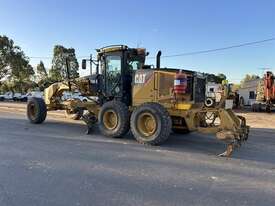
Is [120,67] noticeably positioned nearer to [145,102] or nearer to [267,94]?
[145,102]

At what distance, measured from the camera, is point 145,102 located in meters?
11.8

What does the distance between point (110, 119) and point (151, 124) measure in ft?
6.18

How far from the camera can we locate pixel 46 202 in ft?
18.5

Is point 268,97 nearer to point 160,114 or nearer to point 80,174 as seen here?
point 160,114

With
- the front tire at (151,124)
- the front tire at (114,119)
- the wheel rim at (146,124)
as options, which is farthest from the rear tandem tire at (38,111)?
the wheel rim at (146,124)

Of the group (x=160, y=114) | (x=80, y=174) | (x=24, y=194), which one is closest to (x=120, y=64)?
(x=160, y=114)

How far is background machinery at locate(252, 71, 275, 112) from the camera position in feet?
107

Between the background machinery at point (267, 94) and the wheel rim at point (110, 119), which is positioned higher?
the background machinery at point (267, 94)

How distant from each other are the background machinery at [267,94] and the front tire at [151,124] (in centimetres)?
2352

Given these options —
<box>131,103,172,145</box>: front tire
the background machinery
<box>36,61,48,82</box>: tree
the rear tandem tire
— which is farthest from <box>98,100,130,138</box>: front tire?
<box>36,61,48,82</box>: tree

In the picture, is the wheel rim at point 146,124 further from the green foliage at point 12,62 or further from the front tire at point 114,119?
the green foliage at point 12,62

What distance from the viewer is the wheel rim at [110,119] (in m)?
12.3

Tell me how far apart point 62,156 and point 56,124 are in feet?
22.8

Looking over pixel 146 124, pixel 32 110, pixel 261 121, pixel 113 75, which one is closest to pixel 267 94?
pixel 261 121
